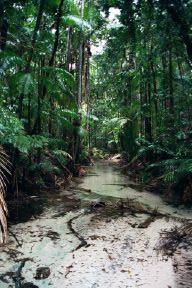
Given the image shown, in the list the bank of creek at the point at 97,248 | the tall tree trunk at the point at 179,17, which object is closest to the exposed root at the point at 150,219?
the bank of creek at the point at 97,248

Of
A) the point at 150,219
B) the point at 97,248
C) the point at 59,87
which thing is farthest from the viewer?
the point at 59,87

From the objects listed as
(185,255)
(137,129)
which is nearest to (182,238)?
(185,255)

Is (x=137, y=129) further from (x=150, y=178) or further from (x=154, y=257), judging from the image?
(x=154, y=257)

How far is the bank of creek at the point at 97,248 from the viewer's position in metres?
3.38

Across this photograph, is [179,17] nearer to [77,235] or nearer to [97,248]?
[77,235]

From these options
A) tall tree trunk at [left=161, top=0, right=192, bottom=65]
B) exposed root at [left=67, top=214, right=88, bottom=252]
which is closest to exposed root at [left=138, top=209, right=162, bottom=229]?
exposed root at [left=67, top=214, right=88, bottom=252]

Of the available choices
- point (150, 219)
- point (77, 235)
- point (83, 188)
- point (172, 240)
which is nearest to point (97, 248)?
point (77, 235)

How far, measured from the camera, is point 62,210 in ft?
20.2

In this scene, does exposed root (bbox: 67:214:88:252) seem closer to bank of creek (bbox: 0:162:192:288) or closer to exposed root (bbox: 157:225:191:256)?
bank of creek (bbox: 0:162:192:288)

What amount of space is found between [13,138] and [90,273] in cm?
307

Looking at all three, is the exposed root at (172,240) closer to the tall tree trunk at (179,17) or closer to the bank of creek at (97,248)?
the bank of creek at (97,248)

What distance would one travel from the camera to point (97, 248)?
4.20 meters

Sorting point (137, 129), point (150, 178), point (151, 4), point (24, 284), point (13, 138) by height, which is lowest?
point (24, 284)

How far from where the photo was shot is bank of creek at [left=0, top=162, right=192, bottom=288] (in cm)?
338
